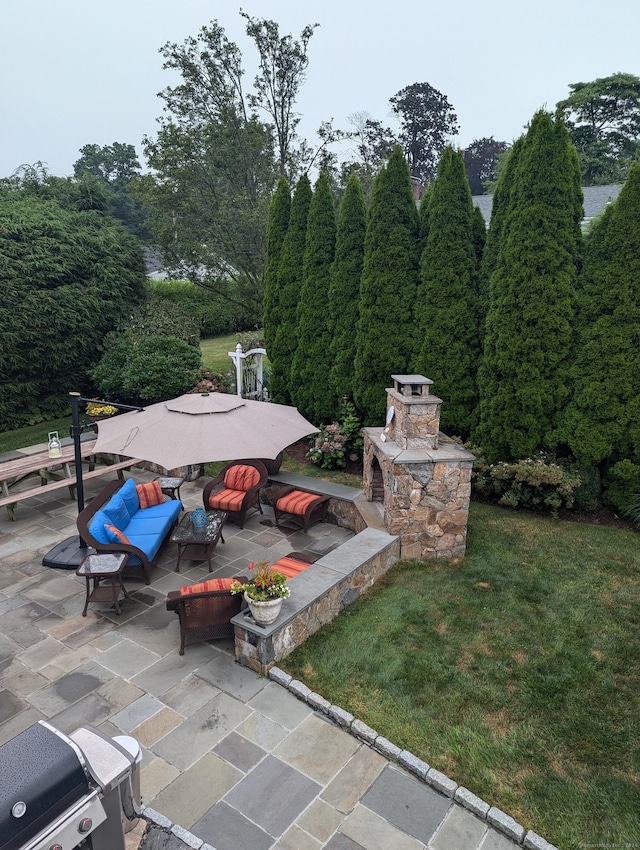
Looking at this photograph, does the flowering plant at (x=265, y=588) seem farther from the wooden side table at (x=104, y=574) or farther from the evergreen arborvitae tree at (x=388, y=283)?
the evergreen arborvitae tree at (x=388, y=283)

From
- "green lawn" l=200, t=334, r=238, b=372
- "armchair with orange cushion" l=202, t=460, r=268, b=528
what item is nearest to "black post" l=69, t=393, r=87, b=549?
"armchair with orange cushion" l=202, t=460, r=268, b=528

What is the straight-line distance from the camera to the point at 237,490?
328 inches

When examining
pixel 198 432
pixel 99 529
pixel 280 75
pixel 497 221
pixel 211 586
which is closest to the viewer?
pixel 211 586

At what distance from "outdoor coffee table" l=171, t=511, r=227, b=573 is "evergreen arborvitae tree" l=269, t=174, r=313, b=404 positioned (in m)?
5.40

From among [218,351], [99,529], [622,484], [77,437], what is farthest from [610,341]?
[218,351]

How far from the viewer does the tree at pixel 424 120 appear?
37594 millimetres

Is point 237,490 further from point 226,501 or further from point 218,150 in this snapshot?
point 218,150

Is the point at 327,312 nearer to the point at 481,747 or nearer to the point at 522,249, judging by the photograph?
the point at 522,249

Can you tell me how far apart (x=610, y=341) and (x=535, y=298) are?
1.33 metres

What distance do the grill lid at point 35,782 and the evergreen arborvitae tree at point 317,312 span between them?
920 cm

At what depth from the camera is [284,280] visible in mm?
11586

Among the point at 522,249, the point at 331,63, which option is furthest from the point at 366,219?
the point at 331,63

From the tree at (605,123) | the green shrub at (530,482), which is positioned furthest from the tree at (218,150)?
the tree at (605,123)

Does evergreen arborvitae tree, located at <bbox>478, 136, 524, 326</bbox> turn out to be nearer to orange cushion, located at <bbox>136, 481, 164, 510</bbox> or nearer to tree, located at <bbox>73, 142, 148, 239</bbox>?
orange cushion, located at <bbox>136, 481, 164, 510</bbox>
